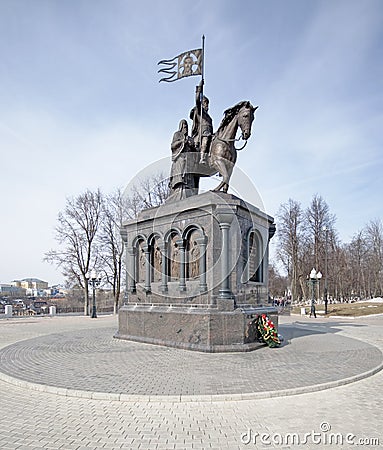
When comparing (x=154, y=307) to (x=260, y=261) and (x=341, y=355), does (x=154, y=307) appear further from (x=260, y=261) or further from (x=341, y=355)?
(x=341, y=355)

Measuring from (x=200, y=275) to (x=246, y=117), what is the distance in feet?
16.8

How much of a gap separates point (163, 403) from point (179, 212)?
Answer: 304 inches

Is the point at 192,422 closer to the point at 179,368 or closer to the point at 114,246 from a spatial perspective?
the point at 179,368

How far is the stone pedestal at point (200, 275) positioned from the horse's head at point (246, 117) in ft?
7.11

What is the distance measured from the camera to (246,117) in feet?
42.8

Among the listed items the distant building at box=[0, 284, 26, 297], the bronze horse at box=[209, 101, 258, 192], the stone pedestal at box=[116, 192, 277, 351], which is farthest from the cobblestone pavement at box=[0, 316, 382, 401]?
the distant building at box=[0, 284, 26, 297]

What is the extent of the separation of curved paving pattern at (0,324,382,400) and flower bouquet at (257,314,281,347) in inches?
11.4

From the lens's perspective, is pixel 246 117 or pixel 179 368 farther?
pixel 246 117

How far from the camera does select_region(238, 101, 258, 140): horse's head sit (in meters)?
13.0

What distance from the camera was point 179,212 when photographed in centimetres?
1357

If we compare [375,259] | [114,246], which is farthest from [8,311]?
[375,259]

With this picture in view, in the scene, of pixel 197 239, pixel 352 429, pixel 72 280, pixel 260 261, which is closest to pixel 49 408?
pixel 352 429

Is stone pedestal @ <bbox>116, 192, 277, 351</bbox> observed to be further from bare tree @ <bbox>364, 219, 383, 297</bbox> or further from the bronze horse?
bare tree @ <bbox>364, 219, 383, 297</bbox>

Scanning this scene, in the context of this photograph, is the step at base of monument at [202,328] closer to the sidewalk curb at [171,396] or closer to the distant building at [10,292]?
the sidewalk curb at [171,396]
